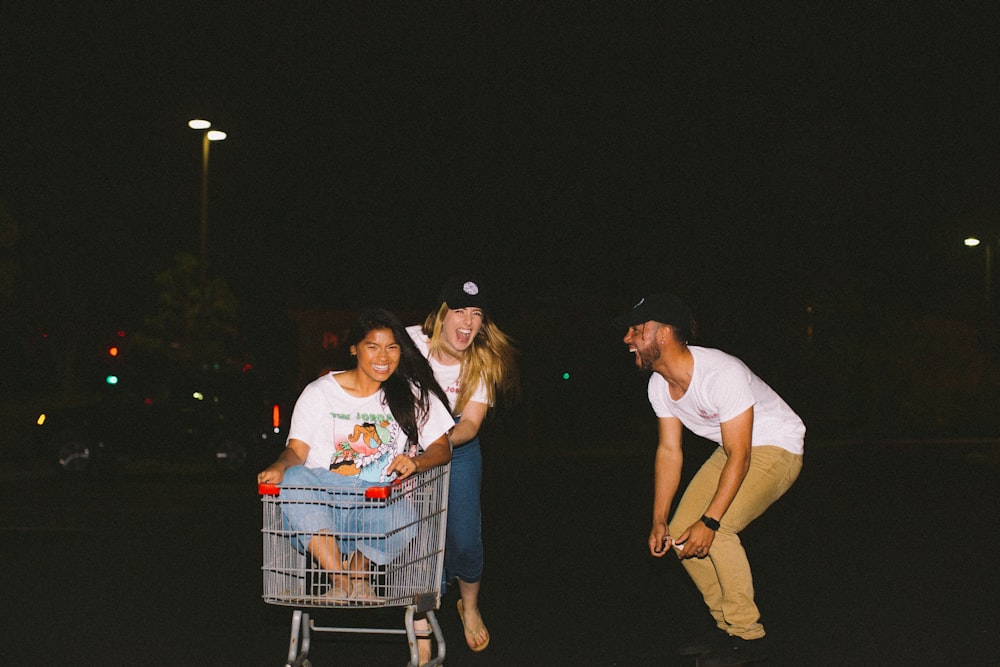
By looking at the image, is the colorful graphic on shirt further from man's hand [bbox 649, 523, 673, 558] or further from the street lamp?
the street lamp

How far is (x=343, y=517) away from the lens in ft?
15.7

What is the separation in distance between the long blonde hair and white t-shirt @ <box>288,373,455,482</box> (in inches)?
38.2

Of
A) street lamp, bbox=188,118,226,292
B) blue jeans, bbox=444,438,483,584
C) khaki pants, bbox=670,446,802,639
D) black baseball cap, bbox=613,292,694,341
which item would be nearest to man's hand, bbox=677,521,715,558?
khaki pants, bbox=670,446,802,639

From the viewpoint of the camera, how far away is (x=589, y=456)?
899 inches

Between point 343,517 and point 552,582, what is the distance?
169 inches

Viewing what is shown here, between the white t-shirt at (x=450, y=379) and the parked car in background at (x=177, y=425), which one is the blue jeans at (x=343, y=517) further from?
the parked car in background at (x=177, y=425)

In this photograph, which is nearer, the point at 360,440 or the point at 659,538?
Result: the point at 360,440

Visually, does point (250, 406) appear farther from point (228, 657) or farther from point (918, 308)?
point (918, 308)

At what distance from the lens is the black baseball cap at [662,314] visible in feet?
19.6

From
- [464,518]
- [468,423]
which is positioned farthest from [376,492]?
[464,518]

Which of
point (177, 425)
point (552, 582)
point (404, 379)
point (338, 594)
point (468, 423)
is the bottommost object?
point (552, 582)

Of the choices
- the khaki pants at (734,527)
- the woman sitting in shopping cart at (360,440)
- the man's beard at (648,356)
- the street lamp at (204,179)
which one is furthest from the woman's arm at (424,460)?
the street lamp at (204,179)

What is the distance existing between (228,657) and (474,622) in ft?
4.13

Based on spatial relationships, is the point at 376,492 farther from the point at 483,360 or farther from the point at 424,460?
the point at 483,360
